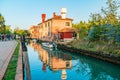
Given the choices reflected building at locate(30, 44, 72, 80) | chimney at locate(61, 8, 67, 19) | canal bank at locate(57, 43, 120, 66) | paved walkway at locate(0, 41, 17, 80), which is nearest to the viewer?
paved walkway at locate(0, 41, 17, 80)

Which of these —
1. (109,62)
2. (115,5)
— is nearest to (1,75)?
(109,62)

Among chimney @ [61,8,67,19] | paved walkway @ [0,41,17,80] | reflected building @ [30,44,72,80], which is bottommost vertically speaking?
reflected building @ [30,44,72,80]

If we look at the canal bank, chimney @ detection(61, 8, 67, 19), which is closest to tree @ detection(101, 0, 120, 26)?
the canal bank

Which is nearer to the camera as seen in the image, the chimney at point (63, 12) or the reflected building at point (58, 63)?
the reflected building at point (58, 63)

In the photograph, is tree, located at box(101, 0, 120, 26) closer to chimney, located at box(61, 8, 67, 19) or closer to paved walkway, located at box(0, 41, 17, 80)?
paved walkway, located at box(0, 41, 17, 80)

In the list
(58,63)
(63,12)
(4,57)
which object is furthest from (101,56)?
(63,12)

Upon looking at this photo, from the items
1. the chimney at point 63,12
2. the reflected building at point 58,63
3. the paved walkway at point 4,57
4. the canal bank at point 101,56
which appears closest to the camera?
the paved walkway at point 4,57

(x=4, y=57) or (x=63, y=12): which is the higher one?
(x=63, y=12)

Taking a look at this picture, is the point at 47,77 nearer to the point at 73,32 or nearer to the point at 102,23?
the point at 102,23

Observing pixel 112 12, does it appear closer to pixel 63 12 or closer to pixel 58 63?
pixel 58 63

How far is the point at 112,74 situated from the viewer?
18.6 meters

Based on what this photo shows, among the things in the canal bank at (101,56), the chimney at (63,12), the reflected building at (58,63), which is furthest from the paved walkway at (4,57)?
the chimney at (63,12)

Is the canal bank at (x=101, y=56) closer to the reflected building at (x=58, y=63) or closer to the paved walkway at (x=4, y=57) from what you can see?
the reflected building at (x=58, y=63)

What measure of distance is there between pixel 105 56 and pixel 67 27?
1778 inches
